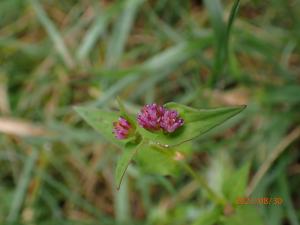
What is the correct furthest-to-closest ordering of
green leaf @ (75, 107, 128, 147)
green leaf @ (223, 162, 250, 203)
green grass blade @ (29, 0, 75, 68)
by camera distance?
green grass blade @ (29, 0, 75, 68), green leaf @ (223, 162, 250, 203), green leaf @ (75, 107, 128, 147)

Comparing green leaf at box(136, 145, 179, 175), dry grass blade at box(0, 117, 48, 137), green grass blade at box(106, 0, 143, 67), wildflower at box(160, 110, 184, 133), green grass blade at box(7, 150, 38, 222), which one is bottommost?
green grass blade at box(7, 150, 38, 222)

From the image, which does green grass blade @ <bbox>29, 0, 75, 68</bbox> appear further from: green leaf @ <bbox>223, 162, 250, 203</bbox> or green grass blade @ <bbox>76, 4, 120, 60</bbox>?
green leaf @ <bbox>223, 162, 250, 203</bbox>

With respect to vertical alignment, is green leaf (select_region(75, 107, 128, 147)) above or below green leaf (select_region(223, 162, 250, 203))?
above

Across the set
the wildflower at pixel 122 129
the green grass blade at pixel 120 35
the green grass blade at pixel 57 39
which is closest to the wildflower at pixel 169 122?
the wildflower at pixel 122 129

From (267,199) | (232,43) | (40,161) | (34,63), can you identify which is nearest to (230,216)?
(267,199)

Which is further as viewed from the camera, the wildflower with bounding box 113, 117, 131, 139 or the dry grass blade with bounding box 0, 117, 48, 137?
the dry grass blade with bounding box 0, 117, 48, 137

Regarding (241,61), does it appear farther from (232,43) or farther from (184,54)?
(184,54)

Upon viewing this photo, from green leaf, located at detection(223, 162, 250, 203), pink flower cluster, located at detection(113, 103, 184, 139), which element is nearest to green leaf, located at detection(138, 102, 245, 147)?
pink flower cluster, located at detection(113, 103, 184, 139)
